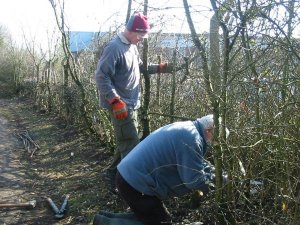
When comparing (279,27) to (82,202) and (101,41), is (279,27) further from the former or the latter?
(101,41)

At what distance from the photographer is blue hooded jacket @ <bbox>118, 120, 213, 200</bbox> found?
10.2 feet

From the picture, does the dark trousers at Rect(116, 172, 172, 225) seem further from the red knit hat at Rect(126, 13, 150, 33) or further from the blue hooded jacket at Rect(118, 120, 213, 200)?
the red knit hat at Rect(126, 13, 150, 33)

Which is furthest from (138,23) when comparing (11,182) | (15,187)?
(11,182)

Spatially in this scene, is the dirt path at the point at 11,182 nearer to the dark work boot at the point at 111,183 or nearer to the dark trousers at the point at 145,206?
the dark work boot at the point at 111,183

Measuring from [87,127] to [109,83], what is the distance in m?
4.49

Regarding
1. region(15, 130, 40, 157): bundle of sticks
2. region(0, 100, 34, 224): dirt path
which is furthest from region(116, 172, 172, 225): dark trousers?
region(15, 130, 40, 157): bundle of sticks

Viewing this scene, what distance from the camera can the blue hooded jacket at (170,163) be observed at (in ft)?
10.2

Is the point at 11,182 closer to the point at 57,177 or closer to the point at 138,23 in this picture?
the point at 57,177

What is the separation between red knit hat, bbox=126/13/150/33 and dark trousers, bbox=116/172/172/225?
1558 mm

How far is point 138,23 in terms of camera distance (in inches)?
164

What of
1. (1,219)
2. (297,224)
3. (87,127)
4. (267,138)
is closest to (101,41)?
(87,127)

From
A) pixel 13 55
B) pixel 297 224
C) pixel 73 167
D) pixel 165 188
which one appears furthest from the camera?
pixel 13 55

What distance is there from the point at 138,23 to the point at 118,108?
0.87 m

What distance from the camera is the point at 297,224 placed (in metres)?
2.59
